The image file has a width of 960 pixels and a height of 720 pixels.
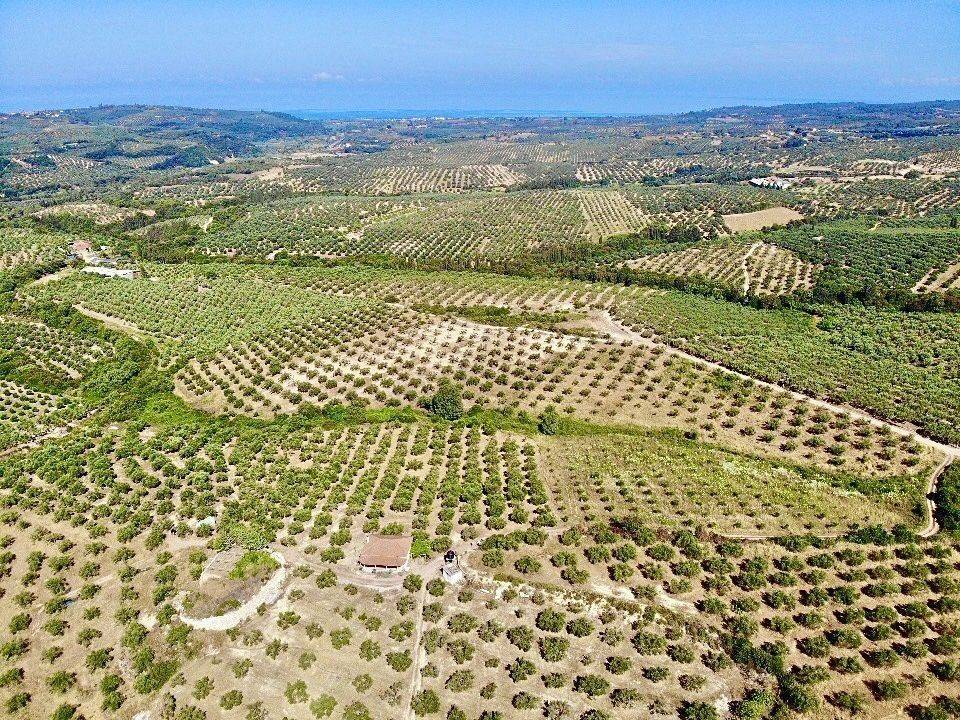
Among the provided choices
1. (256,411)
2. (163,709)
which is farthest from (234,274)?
(163,709)

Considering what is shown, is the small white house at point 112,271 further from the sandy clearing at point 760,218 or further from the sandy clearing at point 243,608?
the sandy clearing at point 760,218

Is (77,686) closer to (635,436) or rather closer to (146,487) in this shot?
(146,487)

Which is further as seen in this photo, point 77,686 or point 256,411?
point 256,411

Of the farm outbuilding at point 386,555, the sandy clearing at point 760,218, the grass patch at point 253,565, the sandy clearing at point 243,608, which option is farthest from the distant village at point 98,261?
the sandy clearing at point 760,218

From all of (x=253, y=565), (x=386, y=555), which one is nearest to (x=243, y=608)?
(x=253, y=565)

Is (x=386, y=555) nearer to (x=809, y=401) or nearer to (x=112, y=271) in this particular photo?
(x=809, y=401)

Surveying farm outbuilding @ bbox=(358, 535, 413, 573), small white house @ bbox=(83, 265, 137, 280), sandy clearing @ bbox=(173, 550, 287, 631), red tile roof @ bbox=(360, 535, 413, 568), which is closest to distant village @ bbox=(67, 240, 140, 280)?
small white house @ bbox=(83, 265, 137, 280)
